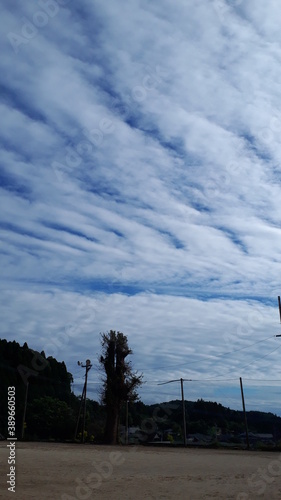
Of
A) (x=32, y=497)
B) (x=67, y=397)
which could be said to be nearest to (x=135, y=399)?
(x=32, y=497)

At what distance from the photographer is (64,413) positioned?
2493 inches

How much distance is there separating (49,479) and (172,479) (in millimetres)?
3699

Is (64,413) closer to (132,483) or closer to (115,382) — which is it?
(115,382)

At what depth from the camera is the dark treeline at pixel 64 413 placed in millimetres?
58344

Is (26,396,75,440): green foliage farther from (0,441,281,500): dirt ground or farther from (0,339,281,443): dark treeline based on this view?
(0,441,281,500): dirt ground

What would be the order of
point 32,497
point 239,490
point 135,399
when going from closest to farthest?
point 32,497 < point 239,490 < point 135,399

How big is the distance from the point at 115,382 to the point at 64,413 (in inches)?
969

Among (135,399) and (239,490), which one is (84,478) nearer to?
(239,490)

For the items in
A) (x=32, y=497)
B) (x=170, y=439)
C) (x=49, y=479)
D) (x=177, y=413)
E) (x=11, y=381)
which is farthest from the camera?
(x=11, y=381)

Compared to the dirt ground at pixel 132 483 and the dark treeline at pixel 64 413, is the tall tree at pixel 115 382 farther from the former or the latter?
the dirt ground at pixel 132 483

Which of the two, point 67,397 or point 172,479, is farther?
point 67,397

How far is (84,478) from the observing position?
14367 mm

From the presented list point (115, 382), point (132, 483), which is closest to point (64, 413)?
point (115, 382)

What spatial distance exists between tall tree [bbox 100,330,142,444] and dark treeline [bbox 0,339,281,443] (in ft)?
26.7
